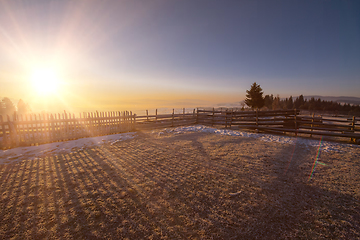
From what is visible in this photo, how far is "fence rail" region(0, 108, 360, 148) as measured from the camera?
8.14 meters

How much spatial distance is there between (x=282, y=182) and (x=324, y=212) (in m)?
1.25

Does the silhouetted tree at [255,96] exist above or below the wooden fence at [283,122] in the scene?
above

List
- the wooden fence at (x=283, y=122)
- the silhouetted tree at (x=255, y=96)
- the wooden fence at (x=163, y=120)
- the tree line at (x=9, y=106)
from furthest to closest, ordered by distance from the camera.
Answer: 1. the tree line at (x=9, y=106)
2. the silhouetted tree at (x=255, y=96)
3. the wooden fence at (x=163, y=120)
4. the wooden fence at (x=283, y=122)

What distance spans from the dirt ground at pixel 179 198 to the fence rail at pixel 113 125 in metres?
3.75

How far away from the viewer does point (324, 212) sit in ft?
10.4

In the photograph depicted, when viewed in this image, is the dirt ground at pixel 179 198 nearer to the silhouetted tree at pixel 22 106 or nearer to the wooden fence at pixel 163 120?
the wooden fence at pixel 163 120

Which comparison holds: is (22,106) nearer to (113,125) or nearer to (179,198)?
(113,125)

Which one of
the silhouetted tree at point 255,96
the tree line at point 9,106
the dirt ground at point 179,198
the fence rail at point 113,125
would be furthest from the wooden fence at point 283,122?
the tree line at point 9,106

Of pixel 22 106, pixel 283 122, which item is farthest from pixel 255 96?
pixel 22 106

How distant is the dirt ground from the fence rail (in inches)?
148

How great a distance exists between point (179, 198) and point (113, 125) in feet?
33.3

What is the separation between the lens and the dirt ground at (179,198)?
268 centimetres

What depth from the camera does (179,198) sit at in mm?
3572

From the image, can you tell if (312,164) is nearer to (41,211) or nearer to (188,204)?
(188,204)
